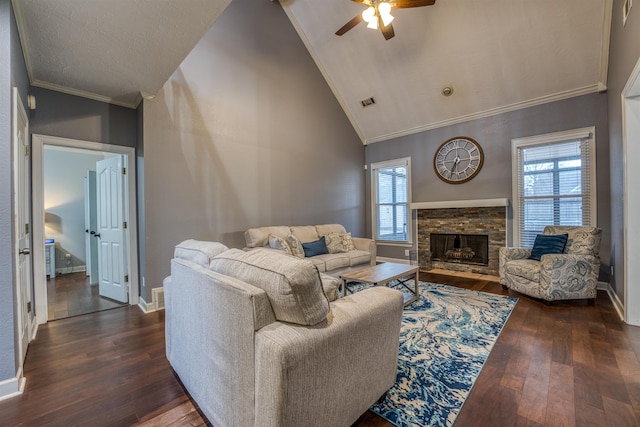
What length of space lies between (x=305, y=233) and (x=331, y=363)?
3.50 metres

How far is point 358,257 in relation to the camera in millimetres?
4438

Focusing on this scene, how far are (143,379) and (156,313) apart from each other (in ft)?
4.74

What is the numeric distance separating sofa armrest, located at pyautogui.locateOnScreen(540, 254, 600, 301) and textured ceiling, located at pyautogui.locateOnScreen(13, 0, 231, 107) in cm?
430

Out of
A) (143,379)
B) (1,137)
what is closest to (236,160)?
(1,137)

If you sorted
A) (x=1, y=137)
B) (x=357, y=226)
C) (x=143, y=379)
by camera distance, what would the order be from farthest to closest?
1. (x=357, y=226)
2. (x=143, y=379)
3. (x=1, y=137)

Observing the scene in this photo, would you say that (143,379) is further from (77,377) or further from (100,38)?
(100,38)

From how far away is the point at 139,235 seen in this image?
349 centimetres

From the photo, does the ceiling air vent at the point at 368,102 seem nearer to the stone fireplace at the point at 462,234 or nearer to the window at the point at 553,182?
the stone fireplace at the point at 462,234

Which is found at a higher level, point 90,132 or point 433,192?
point 90,132

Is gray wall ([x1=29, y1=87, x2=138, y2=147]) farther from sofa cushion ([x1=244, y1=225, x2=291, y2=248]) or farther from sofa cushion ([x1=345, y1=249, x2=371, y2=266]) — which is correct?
sofa cushion ([x1=345, y1=249, x2=371, y2=266])

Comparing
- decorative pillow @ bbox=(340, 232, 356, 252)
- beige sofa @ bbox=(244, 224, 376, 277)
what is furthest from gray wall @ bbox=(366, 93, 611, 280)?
decorative pillow @ bbox=(340, 232, 356, 252)

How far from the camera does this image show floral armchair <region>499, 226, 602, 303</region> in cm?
333

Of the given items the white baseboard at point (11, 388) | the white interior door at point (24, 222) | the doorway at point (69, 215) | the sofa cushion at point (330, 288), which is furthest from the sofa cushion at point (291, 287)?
the doorway at point (69, 215)

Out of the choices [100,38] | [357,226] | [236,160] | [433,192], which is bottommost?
[357,226]
